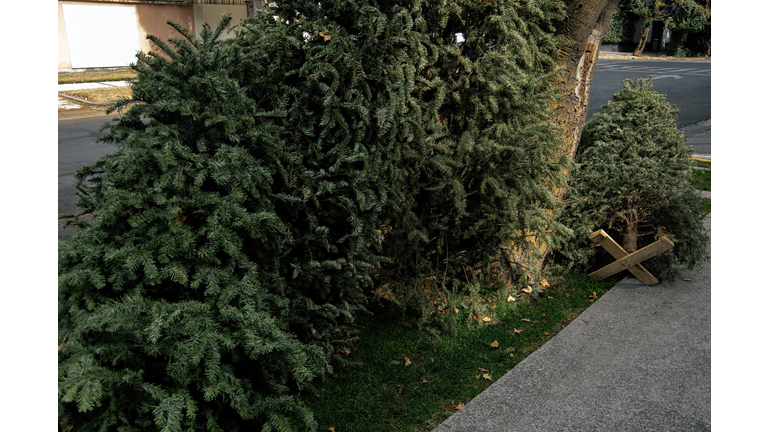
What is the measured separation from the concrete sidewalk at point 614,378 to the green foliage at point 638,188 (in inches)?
23.2

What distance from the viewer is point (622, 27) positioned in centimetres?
3825

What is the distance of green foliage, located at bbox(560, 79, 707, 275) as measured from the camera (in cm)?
480

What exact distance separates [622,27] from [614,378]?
41196mm

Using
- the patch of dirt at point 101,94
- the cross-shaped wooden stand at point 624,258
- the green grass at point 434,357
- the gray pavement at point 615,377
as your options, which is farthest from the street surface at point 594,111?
the gray pavement at point 615,377

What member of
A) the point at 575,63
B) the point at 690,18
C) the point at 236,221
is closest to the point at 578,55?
the point at 575,63

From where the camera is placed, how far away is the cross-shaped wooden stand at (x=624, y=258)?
4.77 meters

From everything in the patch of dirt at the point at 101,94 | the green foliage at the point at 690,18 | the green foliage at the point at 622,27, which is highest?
the green foliage at the point at 622,27

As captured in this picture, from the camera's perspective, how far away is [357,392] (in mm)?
3473

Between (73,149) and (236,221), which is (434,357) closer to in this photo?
(236,221)

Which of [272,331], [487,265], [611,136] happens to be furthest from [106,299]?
[611,136]

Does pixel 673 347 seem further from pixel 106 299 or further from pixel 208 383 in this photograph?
pixel 106 299

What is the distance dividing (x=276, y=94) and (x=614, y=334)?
3.18 m

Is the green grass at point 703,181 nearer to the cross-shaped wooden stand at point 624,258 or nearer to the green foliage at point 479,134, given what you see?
the cross-shaped wooden stand at point 624,258

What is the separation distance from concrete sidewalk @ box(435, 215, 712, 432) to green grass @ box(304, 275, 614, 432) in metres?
0.18
